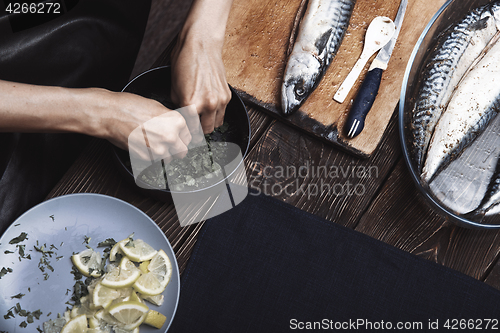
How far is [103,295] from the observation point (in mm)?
712

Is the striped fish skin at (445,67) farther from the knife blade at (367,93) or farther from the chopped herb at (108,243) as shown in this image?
the chopped herb at (108,243)

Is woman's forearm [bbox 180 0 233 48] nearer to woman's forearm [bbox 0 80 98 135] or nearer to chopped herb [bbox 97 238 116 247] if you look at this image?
woman's forearm [bbox 0 80 98 135]

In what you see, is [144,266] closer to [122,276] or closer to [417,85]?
[122,276]

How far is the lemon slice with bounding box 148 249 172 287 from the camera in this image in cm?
74

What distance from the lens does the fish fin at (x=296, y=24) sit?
3.02ft

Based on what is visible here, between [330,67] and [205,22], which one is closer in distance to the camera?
[205,22]

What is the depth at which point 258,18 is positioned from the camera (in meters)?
0.94

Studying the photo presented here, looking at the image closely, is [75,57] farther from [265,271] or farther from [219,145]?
[265,271]

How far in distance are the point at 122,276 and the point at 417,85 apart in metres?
0.84

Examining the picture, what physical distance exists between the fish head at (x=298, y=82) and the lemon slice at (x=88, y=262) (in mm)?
561

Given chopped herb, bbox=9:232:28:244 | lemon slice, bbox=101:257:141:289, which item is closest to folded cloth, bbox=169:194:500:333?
lemon slice, bbox=101:257:141:289
